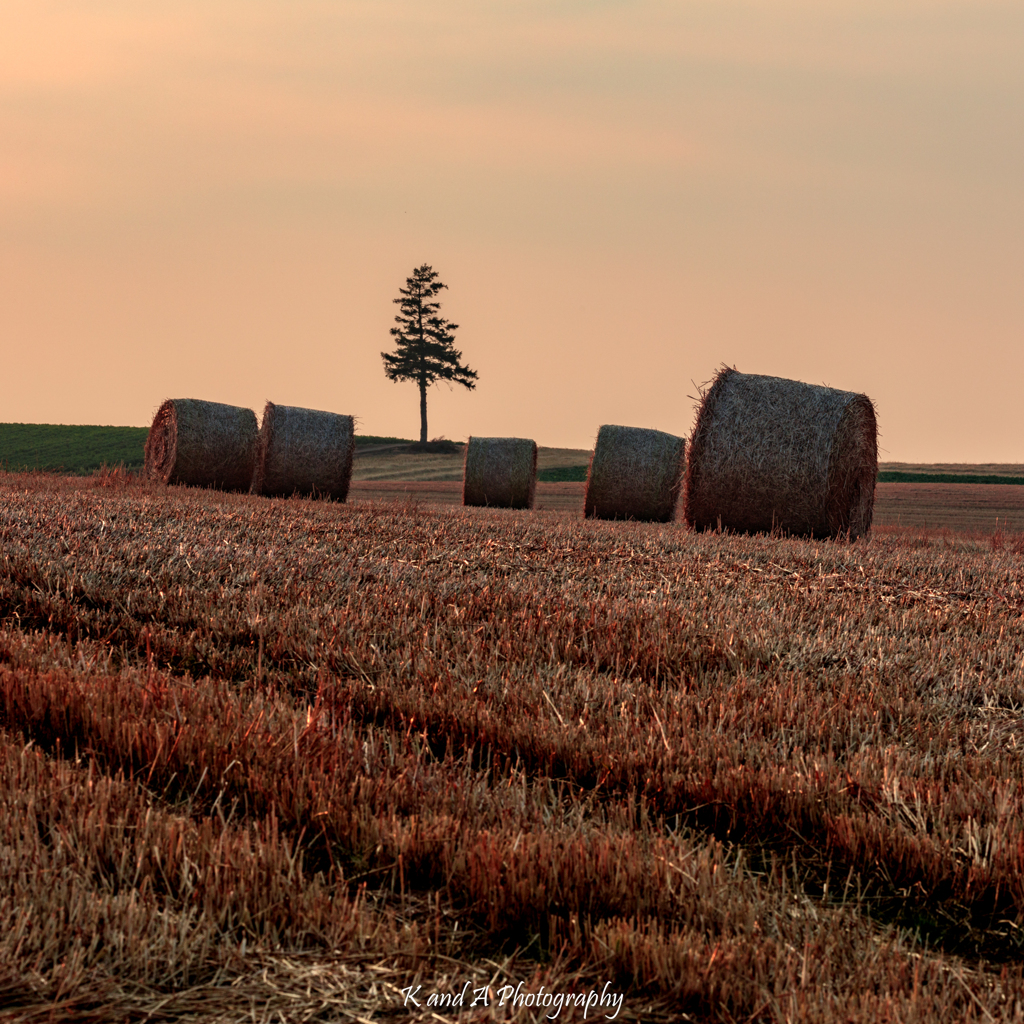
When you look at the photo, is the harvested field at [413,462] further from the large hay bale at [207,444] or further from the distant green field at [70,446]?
the large hay bale at [207,444]

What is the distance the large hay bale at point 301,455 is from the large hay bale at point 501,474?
5483 millimetres

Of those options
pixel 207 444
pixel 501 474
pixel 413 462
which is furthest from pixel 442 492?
pixel 413 462

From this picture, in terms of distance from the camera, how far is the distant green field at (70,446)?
5381cm

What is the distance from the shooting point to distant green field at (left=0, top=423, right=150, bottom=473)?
177 feet

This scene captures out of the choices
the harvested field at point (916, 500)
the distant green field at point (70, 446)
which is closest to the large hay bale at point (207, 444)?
the harvested field at point (916, 500)

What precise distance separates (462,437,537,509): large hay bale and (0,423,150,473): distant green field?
28050 mm

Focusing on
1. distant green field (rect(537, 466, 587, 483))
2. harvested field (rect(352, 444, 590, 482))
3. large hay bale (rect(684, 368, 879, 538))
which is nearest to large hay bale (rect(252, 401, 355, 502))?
large hay bale (rect(684, 368, 879, 538))

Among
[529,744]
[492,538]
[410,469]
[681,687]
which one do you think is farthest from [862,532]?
[410,469]

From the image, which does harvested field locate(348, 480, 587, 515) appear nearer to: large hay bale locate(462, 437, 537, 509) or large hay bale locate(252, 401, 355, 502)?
large hay bale locate(462, 437, 537, 509)

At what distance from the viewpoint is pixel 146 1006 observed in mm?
2104

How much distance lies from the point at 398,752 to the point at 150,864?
1225mm

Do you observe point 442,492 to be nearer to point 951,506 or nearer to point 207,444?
point 207,444

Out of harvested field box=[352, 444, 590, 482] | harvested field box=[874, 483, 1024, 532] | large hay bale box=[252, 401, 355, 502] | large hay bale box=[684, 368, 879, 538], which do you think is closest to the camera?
large hay bale box=[684, 368, 879, 538]

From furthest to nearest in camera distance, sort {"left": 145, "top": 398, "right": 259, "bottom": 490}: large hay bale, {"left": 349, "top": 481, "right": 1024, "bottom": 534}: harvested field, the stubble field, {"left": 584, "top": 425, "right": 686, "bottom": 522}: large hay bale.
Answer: {"left": 349, "top": 481, "right": 1024, "bottom": 534}: harvested field, {"left": 145, "top": 398, "right": 259, "bottom": 490}: large hay bale, {"left": 584, "top": 425, "right": 686, "bottom": 522}: large hay bale, the stubble field
